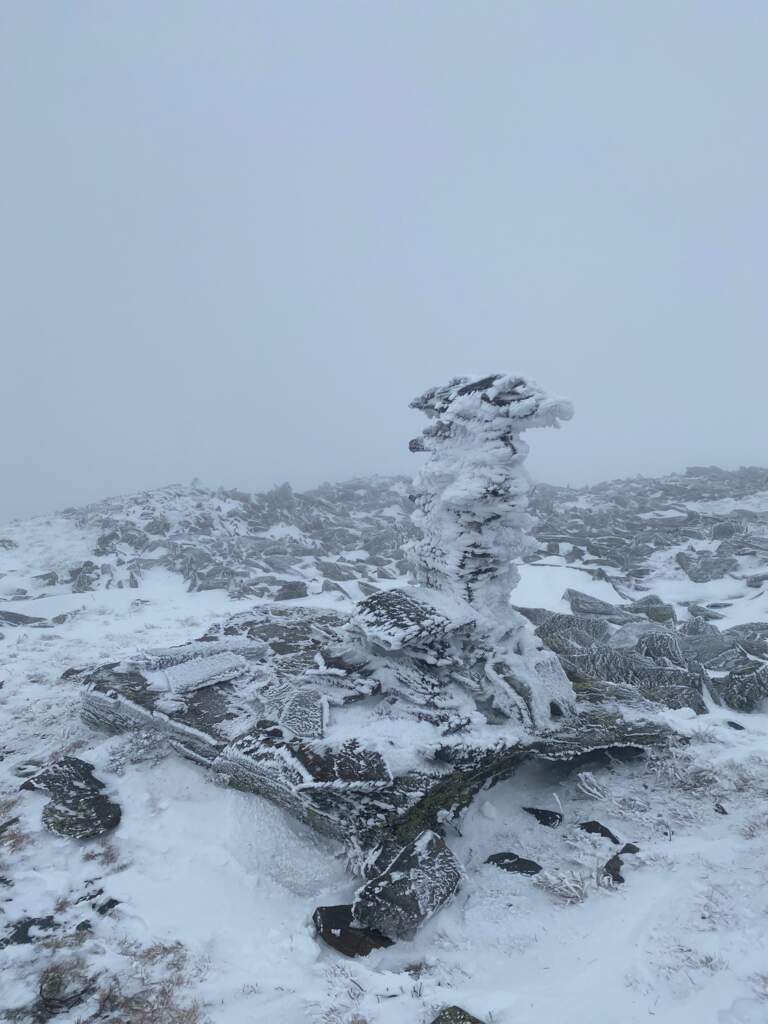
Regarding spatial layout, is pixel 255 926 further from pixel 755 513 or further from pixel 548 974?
pixel 755 513

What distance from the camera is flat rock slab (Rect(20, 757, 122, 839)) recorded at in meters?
6.05

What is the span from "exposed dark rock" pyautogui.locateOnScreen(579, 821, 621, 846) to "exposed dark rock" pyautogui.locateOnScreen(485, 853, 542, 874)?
841 mm

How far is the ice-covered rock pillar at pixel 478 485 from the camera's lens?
7.18 metres

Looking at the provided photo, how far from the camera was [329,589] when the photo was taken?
17234 millimetres

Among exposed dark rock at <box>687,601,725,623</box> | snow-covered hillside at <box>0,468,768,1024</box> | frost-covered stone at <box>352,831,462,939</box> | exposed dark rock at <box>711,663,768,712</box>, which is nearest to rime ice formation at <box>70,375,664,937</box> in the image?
frost-covered stone at <box>352,831,462,939</box>

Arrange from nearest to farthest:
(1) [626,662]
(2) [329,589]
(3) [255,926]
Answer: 1. (3) [255,926]
2. (1) [626,662]
3. (2) [329,589]

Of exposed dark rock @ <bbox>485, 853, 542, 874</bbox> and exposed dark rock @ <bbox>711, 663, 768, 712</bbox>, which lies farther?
exposed dark rock @ <bbox>711, 663, 768, 712</bbox>

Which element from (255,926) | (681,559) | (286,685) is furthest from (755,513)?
(255,926)

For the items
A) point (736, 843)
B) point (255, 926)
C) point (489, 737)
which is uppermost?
point (489, 737)

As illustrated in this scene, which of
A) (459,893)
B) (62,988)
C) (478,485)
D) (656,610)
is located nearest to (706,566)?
(656,610)

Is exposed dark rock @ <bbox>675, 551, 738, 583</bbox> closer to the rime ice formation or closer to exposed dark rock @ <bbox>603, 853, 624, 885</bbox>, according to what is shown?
the rime ice formation

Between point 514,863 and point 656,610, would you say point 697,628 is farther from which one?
point 514,863

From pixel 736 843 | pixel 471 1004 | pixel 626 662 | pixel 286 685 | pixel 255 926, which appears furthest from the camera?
pixel 626 662

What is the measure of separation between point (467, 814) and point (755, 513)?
23.9 m
